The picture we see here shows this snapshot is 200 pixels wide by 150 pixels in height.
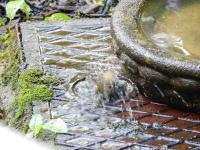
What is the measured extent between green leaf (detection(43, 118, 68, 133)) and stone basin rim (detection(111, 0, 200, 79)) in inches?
23.0

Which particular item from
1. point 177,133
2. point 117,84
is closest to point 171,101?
point 177,133

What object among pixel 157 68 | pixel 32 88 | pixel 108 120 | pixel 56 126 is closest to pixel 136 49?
pixel 157 68

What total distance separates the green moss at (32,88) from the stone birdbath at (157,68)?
0.57 metres

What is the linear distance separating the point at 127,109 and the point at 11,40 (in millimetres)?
1552

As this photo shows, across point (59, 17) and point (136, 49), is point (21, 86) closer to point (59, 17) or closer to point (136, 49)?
point (136, 49)

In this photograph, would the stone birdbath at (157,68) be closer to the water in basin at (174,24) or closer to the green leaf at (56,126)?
the water in basin at (174,24)

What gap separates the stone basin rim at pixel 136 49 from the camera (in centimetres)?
311

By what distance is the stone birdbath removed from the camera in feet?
10.2

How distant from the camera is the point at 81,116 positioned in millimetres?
3463

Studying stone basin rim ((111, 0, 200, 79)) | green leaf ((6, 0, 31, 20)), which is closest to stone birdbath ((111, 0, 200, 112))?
stone basin rim ((111, 0, 200, 79))

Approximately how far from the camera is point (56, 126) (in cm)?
327

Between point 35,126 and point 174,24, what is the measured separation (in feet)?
4.15

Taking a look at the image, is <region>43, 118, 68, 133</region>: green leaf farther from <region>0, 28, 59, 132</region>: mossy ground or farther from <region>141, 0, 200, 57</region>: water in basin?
<region>141, 0, 200, 57</region>: water in basin

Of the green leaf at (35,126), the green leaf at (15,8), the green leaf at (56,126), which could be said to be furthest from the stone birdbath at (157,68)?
the green leaf at (15,8)
